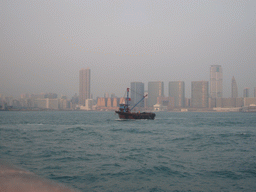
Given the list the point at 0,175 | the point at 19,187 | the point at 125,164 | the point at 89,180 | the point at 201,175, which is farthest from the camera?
the point at 125,164

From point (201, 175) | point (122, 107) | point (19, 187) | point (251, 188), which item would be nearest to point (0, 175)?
point (19, 187)

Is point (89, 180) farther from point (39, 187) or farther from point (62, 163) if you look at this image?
point (39, 187)

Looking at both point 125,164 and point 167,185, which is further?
point 125,164

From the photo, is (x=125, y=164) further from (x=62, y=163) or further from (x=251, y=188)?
(x=251, y=188)

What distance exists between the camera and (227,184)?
11656mm

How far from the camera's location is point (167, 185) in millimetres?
11531

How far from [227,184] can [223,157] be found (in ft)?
25.5

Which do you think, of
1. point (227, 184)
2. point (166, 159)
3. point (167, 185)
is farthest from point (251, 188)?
point (166, 159)

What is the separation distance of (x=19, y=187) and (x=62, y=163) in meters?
15.0

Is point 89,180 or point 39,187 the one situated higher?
point 39,187

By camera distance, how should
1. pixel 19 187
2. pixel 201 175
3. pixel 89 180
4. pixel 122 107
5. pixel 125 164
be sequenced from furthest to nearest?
pixel 122 107 < pixel 125 164 < pixel 201 175 < pixel 89 180 < pixel 19 187

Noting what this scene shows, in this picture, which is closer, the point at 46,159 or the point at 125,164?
the point at 125,164

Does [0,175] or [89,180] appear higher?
[0,175]

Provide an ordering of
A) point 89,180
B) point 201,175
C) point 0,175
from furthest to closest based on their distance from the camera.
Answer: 1. point 201,175
2. point 89,180
3. point 0,175
